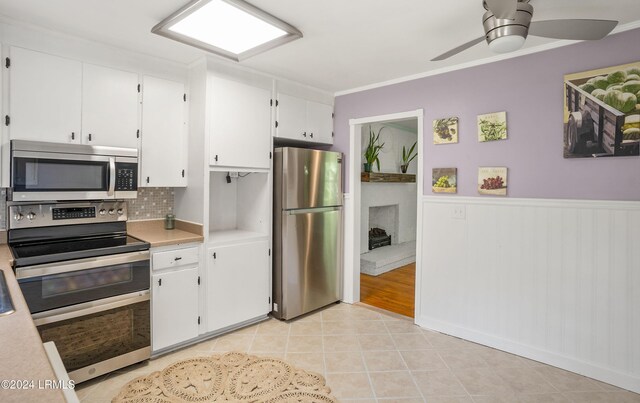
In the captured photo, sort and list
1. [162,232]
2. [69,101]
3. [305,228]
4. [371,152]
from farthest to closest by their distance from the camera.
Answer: [371,152], [305,228], [162,232], [69,101]

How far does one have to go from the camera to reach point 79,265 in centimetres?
217

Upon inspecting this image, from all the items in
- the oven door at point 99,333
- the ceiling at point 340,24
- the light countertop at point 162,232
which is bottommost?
the oven door at point 99,333

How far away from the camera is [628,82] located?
224 cm

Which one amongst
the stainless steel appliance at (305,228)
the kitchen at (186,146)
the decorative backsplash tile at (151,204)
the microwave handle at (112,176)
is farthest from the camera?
the stainless steel appliance at (305,228)

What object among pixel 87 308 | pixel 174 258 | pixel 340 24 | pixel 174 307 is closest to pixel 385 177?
pixel 340 24

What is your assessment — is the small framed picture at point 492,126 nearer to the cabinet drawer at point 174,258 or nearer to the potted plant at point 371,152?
the potted plant at point 371,152

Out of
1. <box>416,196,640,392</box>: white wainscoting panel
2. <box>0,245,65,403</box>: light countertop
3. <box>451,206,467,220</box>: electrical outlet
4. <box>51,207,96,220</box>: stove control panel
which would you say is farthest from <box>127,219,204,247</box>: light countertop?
<box>451,206,467,220</box>: electrical outlet

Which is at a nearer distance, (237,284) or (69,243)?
(69,243)

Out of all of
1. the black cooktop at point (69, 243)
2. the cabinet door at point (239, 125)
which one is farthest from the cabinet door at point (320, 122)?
the black cooktop at point (69, 243)

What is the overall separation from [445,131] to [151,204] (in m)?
2.77

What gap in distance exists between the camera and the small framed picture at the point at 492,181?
2758 millimetres

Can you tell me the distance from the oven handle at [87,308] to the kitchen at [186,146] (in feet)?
0.44

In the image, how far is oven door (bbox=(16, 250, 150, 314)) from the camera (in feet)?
6.59

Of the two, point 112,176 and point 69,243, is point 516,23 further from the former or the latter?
point 69,243
